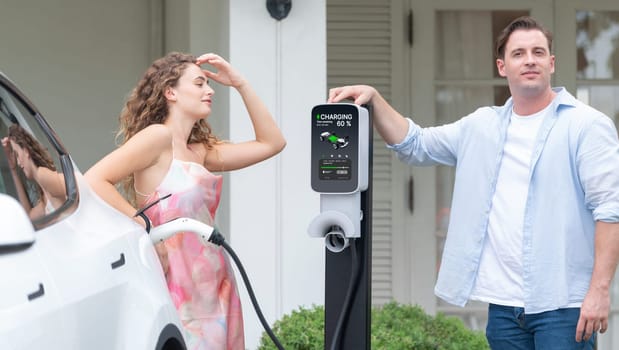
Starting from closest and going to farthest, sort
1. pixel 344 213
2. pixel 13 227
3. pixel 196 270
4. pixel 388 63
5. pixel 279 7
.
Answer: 1. pixel 13 227
2. pixel 344 213
3. pixel 196 270
4. pixel 279 7
5. pixel 388 63

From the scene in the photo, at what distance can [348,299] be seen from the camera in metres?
3.60

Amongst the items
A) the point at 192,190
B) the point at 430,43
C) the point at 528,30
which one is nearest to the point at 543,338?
the point at 528,30

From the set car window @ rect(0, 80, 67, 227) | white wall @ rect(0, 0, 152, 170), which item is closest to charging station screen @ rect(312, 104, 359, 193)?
car window @ rect(0, 80, 67, 227)

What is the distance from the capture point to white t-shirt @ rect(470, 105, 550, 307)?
3.68 metres

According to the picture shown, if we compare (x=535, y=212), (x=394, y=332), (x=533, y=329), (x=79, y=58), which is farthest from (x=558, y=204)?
(x=79, y=58)

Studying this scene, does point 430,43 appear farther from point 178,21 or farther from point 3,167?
point 3,167

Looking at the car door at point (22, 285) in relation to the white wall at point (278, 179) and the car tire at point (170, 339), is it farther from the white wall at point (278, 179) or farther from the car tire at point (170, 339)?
the white wall at point (278, 179)

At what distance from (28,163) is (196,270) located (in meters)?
1.15

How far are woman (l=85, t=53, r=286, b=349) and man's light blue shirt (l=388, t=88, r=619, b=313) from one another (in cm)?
78

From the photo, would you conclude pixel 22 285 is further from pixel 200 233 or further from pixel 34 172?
pixel 200 233

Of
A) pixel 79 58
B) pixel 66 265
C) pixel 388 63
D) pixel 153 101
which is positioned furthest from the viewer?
pixel 79 58

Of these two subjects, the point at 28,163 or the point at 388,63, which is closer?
the point at 28,163

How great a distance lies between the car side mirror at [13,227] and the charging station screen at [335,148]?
1.48 metres

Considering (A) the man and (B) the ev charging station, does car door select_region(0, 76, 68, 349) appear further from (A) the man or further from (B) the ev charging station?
(A) the man
